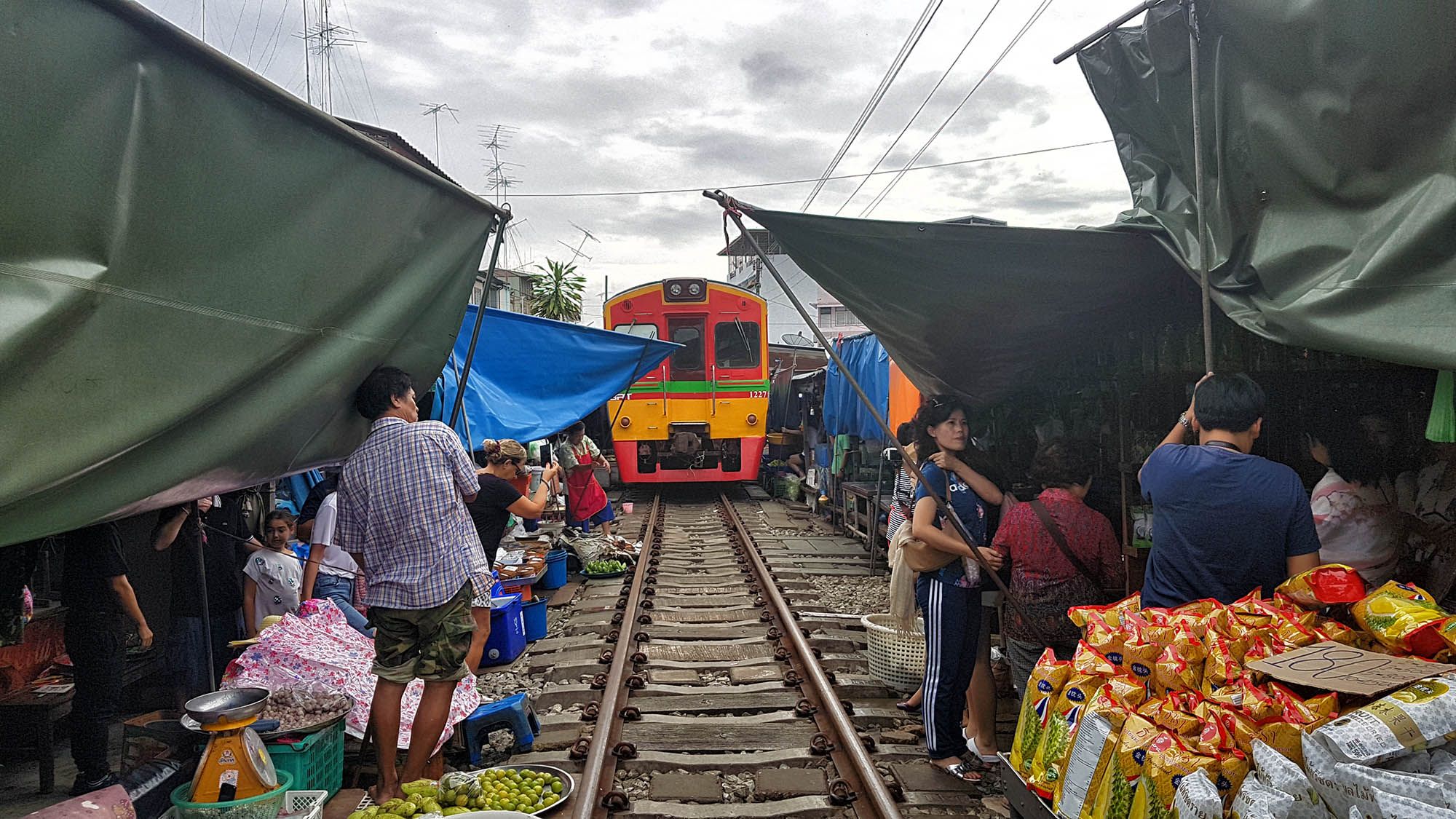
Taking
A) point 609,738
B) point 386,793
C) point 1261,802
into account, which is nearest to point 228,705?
point 386,793

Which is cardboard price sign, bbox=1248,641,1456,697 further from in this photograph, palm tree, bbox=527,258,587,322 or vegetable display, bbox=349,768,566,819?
palm tree, bbox=527,258,587,322

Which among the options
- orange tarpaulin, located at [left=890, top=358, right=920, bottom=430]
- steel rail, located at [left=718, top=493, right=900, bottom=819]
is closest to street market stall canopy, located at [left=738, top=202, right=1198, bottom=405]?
steel rail, located at [left=718, top=493, right=900, bottom=819]

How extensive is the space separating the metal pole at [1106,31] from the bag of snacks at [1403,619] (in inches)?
85.9

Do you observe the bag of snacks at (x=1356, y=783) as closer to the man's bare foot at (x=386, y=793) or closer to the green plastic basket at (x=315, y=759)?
the man's bare foot at (x=386, y=793)

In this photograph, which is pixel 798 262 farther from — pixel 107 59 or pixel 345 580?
pixel 345 580

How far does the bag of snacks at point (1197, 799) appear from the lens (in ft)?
6.61

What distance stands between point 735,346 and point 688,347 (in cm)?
82

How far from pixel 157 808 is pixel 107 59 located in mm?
3116

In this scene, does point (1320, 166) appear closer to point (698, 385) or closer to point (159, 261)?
point (159, 261)

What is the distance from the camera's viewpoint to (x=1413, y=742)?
185 cm

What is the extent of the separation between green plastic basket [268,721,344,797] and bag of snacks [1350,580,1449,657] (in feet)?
12.8

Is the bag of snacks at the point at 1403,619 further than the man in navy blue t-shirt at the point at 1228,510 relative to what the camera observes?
No

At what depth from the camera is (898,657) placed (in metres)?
5.32

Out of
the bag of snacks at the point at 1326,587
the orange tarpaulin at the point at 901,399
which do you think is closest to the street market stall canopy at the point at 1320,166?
the bag of snacks at the point at 1326,587
